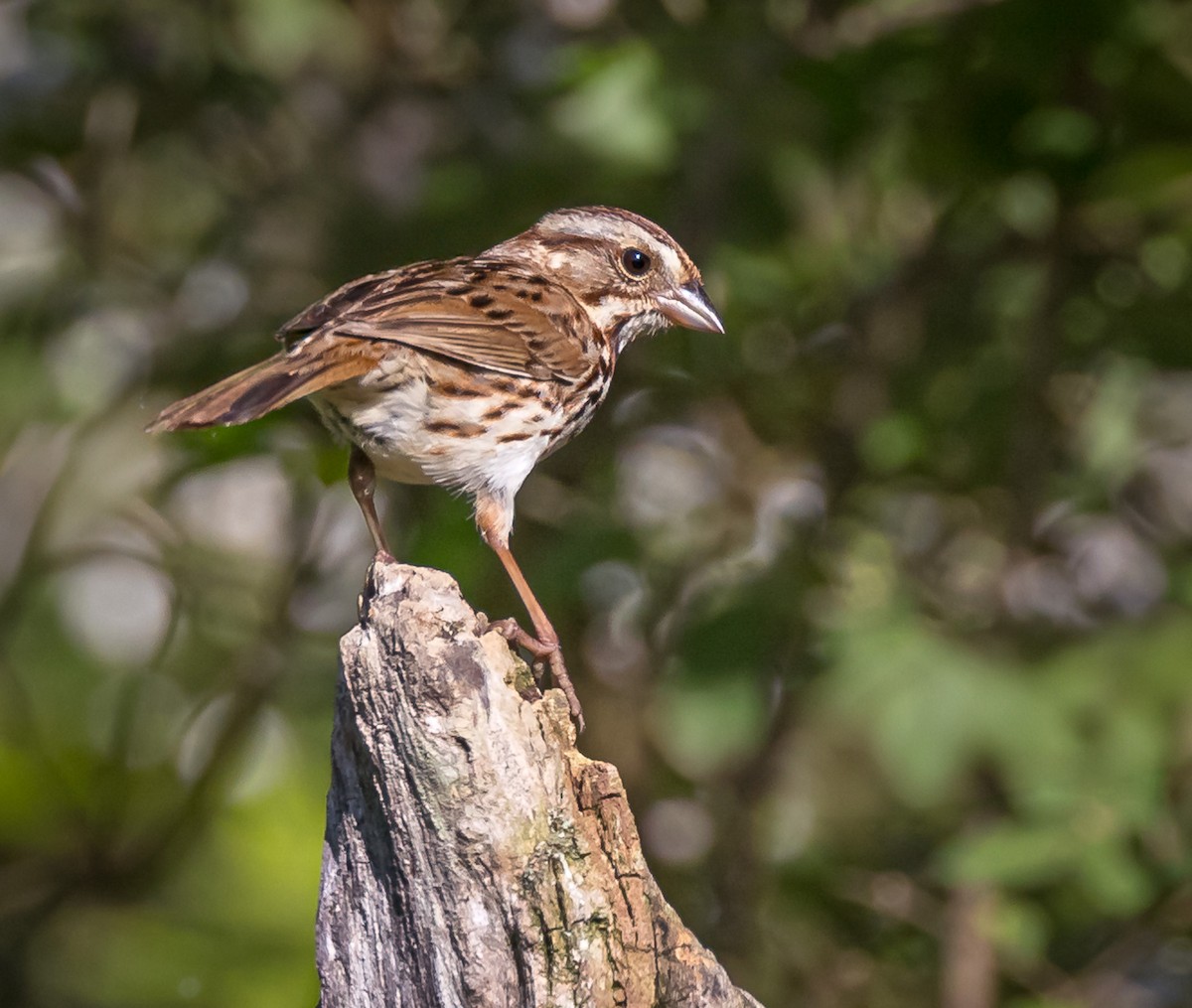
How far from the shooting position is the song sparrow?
10.3 feet

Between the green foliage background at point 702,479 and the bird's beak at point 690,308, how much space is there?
478 mm

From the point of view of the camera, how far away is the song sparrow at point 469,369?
3.13m

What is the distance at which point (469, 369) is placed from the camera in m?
3.46

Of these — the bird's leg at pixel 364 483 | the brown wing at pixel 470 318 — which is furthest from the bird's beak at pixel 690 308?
the bird's leg at pixel 364 483

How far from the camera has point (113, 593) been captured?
5746 millimetres

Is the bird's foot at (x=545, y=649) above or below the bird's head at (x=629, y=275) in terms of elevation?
below

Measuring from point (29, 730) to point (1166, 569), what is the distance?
3567mm

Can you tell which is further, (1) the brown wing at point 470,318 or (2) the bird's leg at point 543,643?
(1) the brown wing at point 470,318

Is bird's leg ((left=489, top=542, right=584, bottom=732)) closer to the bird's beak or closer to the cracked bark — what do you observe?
the cracked bark

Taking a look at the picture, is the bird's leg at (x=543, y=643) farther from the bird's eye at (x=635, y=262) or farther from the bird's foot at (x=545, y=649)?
the bird's eye at (x=635, y=262)

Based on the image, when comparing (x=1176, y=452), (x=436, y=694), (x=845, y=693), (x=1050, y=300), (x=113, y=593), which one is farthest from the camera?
(x=113, y=593)

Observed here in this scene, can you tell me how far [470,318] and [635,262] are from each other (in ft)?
2.52

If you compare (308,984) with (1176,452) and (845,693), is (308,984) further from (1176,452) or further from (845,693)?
(1176,452)

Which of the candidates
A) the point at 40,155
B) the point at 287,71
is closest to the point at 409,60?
the point at 287,71
